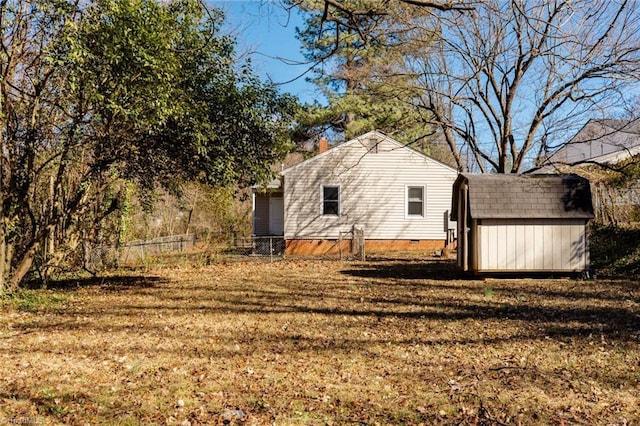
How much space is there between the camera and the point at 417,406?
4.05 metres

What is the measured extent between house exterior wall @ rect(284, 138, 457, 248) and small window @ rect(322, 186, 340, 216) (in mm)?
145

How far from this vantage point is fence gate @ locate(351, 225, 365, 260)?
16.8m

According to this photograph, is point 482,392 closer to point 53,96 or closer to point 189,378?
point 189,378

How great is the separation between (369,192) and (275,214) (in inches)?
240

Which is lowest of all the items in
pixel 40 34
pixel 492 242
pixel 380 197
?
pixel 492 242

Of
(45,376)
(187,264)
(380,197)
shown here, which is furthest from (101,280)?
(380,197)

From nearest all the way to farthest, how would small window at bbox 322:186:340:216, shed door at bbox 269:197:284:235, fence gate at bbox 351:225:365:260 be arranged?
fence gate at bbox 351:225:365:260 → small window at bbox 322:186:340:216 → shed door at bbox 269:197:284:235

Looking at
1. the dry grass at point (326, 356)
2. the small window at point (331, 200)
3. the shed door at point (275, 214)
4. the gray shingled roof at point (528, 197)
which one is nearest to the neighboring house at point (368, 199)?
the small window at point (331, 200)

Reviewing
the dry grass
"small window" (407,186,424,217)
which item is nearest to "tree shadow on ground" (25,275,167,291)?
the dry grass

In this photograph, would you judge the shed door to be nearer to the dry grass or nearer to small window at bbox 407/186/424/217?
small window at bbox 407/186/424/217

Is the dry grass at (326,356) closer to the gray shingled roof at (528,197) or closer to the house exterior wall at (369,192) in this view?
the gray shingled roof at (528,197)

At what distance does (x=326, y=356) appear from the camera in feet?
18.1

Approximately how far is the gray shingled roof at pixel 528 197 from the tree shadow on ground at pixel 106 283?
25.9 feet

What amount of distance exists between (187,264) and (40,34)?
28.6 ft
